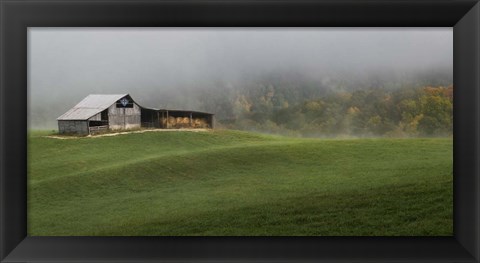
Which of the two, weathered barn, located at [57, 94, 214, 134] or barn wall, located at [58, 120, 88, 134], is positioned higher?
weathered barn, located at [57, 94, 214, 134]

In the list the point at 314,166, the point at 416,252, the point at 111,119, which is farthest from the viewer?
the point at 314,166

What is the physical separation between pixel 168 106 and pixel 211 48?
42cm

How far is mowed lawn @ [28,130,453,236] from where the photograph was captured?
2254mm

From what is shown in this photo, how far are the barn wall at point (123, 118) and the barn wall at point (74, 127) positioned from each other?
15 cm

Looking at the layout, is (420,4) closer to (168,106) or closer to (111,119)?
(168,106)

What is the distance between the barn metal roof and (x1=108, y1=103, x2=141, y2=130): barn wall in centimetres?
4

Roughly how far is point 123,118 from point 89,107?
0.19m

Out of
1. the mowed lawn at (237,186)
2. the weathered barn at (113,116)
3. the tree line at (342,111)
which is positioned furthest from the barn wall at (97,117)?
the tree line at (342,111)

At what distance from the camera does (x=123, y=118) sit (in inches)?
88.0

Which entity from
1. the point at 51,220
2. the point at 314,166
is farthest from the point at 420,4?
the point at 51,220

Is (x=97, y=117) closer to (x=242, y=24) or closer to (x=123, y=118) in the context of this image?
(x=123, y=118)

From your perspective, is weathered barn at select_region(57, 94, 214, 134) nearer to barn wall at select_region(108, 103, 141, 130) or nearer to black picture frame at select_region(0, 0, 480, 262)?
barn wall at select_region(108, 103, 141, 130)

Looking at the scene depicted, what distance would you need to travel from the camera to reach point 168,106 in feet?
7.39

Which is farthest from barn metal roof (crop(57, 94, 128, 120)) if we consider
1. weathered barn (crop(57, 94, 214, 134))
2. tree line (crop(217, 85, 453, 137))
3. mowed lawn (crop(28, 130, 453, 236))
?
tree line (crop(217, 85, 453, 137))
